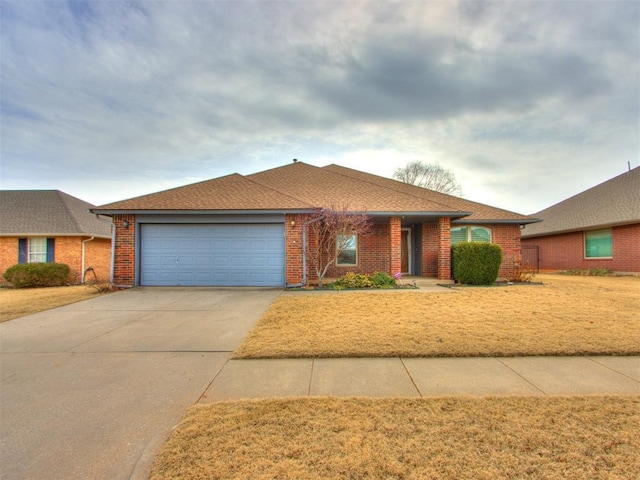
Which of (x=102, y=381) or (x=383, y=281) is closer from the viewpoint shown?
(x=102, y=381)

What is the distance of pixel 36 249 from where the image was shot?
14547 millimetres

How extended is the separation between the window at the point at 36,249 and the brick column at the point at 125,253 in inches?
293

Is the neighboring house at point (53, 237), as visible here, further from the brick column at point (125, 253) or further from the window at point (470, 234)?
the window at point (470, 234)

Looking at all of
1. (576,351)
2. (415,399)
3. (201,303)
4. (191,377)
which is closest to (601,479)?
(415,399)

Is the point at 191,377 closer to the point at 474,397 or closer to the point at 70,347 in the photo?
the point at 70,347

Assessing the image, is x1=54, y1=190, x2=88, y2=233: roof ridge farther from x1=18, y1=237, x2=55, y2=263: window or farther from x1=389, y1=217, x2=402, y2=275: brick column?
x1=389, y1=217, x2=402, y2=275: brick column

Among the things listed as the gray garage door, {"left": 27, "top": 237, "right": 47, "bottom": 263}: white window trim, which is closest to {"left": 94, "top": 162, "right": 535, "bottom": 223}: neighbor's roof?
the gray garage door

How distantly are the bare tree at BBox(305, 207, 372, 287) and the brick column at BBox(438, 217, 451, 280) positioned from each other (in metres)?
2.99

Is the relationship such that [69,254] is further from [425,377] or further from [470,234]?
[470,234]

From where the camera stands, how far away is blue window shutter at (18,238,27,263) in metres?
14.3

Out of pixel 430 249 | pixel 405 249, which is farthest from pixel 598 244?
pixel 405 249

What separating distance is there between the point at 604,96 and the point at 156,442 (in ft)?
57.9

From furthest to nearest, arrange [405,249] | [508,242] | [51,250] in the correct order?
[51,250] < [405,249] < [508,242]

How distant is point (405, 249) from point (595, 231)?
39.6 feet
